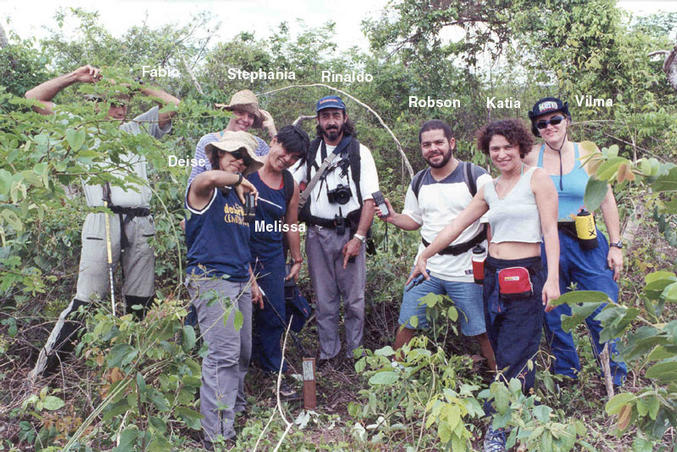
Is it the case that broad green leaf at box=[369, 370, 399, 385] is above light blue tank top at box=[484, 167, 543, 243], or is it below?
below

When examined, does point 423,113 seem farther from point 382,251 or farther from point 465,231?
point 465,231

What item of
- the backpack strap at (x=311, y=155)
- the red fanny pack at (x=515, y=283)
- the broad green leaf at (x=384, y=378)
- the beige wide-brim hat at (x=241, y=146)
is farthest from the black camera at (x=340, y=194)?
the broad green leaf at (x=384, y=378)

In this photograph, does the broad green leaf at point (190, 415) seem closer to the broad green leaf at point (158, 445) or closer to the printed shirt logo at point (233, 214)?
the broad green leaf at point (158, 445)

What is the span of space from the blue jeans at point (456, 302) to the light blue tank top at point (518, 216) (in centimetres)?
62

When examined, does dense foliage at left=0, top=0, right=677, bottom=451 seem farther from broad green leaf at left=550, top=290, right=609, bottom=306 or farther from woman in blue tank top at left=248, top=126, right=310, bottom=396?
woman in blue tank top at left=248, top=126, right=310, bottom=396

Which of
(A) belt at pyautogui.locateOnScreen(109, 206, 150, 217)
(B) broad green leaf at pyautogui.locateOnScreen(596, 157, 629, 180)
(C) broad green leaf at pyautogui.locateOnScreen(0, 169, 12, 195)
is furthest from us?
(A) belt at pyautogui.locateOnScreen(109, 206, 150, 217)

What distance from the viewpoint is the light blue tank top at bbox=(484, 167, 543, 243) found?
10.3 ft

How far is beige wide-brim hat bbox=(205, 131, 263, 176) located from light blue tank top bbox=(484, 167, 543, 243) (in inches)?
55.4

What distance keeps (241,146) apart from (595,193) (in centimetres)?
252

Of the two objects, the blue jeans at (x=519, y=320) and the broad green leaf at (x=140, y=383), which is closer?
the broad green leaf at (x=140, y=383)

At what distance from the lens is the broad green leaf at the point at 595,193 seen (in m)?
1.10

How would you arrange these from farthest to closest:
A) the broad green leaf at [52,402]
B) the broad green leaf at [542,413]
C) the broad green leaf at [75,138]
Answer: the broad green leaf at [52,402] < the broad green leaf at [542,413] < the broad green leaf at [75,138]

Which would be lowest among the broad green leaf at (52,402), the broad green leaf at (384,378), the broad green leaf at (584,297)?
the broad green leaf at (52,402)

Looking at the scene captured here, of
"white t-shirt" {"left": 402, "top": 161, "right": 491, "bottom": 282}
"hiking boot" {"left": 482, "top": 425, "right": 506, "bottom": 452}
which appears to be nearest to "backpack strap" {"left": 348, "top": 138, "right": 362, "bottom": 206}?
"white t-shirt" {"left": 402, "top": 161, "right": 491, "bottom": 282}
